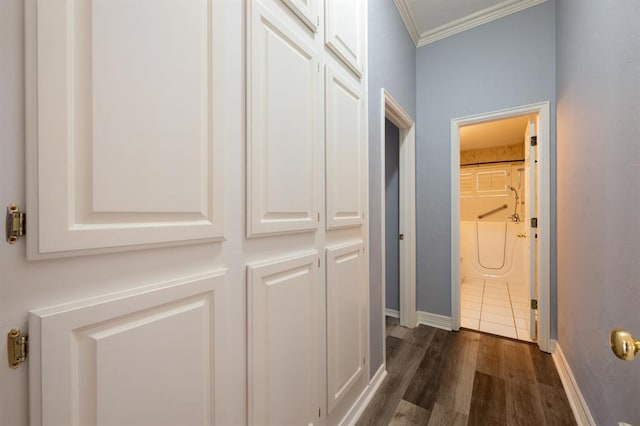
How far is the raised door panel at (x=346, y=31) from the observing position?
49.8 inches

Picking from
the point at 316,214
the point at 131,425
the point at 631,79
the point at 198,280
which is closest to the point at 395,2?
the point at 631,79

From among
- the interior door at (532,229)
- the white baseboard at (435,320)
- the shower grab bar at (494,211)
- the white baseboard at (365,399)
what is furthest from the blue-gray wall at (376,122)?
the shower grab bar at (494,211)

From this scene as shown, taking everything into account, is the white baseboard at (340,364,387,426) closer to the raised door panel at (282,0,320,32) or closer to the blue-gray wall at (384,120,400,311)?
the blue-gray wall at (384,120,400,311)

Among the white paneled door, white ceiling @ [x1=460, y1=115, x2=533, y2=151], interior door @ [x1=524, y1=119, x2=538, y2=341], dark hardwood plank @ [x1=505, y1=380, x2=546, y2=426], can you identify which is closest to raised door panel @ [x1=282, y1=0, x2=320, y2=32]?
the white paneled door

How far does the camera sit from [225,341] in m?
0.80

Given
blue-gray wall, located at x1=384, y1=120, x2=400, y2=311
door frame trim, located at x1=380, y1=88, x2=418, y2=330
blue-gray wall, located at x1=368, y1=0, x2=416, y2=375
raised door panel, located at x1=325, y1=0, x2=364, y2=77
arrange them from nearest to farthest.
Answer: raised door panel, located at x1=325, y1=0, x2=364, y2=77, blue-gray wall, located at x1=368, y1=0, x2=416, y2=375, door frame trim, located at x1=380, y1=88, x2=418, y2=330, blue-gray wall, located at x1=384, y1=120, x2=400, y2=311

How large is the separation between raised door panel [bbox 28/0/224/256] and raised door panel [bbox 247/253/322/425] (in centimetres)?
31

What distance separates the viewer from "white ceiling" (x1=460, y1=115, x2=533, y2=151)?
3621mm

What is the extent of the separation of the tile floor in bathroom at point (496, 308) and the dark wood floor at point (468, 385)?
25cm

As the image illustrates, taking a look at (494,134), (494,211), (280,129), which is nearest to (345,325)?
(280,129)

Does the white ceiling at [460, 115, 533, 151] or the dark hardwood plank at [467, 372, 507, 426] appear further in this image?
the white ceiling at [460, 115, 533, 151]

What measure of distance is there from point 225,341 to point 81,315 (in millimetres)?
386

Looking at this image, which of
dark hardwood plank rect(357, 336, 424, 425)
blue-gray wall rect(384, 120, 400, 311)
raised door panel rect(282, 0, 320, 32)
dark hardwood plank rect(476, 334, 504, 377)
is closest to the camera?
raised door panel rect(282, 0, 320, 32)

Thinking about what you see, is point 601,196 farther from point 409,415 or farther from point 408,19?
point 408,19
